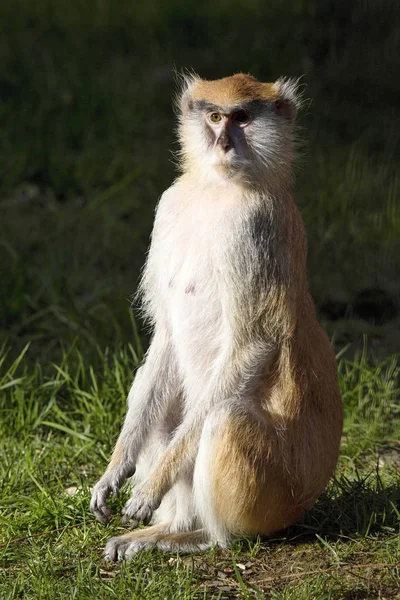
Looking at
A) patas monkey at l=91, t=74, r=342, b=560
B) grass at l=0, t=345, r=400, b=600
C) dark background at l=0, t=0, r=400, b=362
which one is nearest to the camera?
grass at l=0, t=345, r=400, b=600

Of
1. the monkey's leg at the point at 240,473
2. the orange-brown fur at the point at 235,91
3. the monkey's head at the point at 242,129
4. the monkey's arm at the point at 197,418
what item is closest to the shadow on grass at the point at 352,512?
the monkey's leg at the point at 240,473

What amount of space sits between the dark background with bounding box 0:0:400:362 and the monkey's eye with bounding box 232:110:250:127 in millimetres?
1911

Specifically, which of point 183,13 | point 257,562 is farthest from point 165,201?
point 183,13

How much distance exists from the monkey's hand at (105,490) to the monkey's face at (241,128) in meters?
1.10

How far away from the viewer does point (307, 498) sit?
3506 mm

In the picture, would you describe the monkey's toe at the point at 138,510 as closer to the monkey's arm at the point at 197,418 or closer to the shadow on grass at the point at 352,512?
the monkey's arm at the point at 197,418

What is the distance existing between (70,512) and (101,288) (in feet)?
6.50

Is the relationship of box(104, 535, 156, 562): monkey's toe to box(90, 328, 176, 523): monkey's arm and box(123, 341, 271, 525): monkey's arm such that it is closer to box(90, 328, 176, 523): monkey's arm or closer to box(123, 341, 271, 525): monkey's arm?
box(123, 341, 271, 525): monkey's arm

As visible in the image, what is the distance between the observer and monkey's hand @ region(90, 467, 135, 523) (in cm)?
355

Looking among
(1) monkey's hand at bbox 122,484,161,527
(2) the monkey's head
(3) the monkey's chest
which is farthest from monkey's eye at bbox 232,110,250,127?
(1) monkey's hand at bbox 122,484,161,527

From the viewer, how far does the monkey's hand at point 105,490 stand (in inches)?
140

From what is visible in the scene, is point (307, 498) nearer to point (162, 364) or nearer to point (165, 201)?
point (162, 364)

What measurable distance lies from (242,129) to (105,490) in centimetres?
134

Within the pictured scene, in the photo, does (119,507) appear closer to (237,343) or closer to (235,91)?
(237,343)
